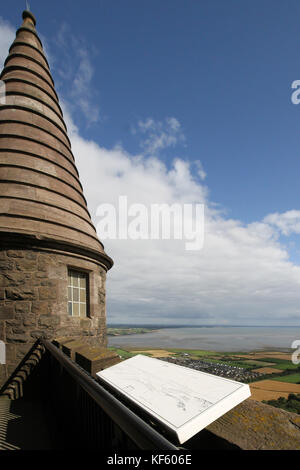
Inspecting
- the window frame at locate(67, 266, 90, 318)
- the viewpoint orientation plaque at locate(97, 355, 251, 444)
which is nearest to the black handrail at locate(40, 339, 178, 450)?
the viewpoint orientation plaque at locate(97, 355, 251, 444)

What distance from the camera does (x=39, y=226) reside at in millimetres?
6879

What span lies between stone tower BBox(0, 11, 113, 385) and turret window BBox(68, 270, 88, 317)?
0.03 metres

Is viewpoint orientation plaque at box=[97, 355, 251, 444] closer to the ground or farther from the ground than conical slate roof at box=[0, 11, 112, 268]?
closer to the ground

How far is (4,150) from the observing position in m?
7.82

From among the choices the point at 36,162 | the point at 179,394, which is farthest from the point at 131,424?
the point at 36,162

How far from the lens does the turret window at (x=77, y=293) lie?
291 inches

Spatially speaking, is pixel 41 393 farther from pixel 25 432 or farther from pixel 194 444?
pixel 194 444

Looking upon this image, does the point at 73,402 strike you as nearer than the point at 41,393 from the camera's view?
Yes

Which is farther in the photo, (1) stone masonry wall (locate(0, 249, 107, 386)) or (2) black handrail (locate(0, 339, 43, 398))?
(1) stone masonry wall (locate(0, 249, 107, 386))

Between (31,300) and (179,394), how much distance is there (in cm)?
545

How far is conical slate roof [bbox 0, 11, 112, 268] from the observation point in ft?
23.0

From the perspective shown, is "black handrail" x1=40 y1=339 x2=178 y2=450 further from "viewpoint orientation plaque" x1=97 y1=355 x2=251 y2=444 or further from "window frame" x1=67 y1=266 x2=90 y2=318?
"window frame" x1=67 y1=266 x2=90 y2=318

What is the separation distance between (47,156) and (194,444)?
28.4ft
